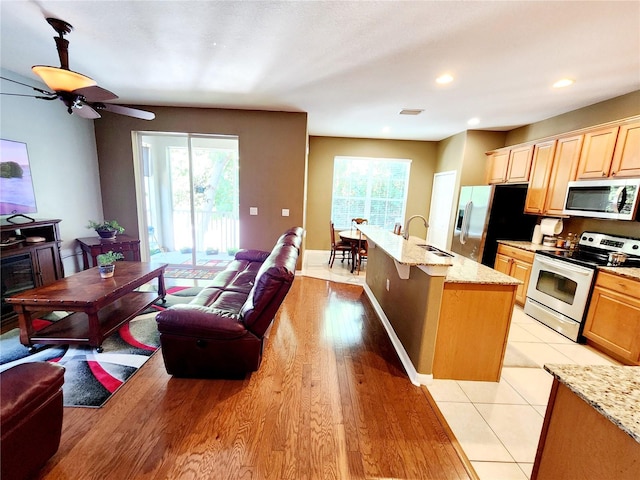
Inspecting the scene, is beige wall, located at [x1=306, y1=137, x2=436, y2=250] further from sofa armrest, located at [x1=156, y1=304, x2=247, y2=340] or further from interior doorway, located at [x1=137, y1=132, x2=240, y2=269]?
sofa armrest, located at [x1=156, y1=304, x2=247, y2=340]

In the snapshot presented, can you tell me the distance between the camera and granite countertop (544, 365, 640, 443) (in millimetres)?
693

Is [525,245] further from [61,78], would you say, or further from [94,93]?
[61,78]

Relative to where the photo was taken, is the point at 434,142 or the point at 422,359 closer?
the point at 422,359

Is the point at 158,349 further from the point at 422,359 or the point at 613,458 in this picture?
the point at 613,458

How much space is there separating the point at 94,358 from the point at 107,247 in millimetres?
2231

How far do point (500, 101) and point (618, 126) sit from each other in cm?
119

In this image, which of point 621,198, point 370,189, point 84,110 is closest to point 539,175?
point 621,198

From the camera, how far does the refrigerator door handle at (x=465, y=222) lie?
4395 millimetres

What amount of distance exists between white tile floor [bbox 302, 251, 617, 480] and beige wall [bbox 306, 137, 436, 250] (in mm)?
4078

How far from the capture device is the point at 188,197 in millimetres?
4789

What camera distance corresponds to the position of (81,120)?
3918 mm

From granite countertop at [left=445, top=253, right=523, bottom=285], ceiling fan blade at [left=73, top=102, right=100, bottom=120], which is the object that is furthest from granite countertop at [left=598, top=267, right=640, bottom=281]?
ceiling fan blade at [left=73, top=102, right=100, bottom=120]

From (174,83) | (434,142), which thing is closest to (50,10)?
(174,83)

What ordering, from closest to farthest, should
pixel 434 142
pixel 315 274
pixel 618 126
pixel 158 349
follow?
pixel 158 349 → pixel 618 126 → pixel 315 274 → pixel 434 142
